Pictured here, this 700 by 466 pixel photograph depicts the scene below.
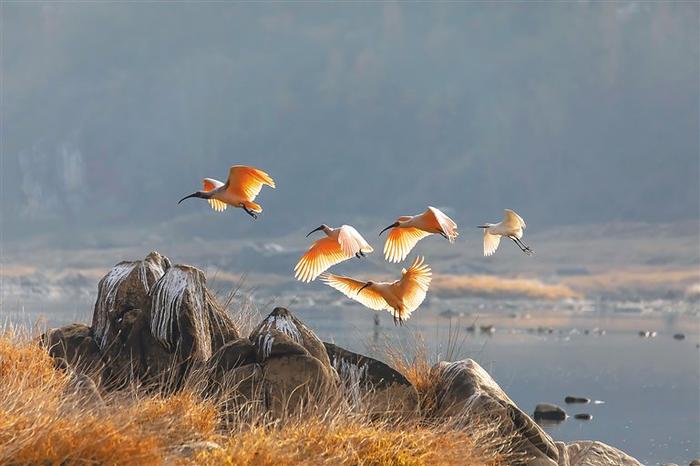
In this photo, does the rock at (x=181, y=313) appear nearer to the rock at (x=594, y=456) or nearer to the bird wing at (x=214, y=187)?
the bird wing at (x=214, y=187)

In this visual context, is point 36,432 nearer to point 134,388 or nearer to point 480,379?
point 134,388

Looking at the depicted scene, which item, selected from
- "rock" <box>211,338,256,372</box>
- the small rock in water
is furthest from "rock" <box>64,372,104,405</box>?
the small rock in water

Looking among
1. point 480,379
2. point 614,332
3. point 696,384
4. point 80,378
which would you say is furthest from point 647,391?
point 614,332

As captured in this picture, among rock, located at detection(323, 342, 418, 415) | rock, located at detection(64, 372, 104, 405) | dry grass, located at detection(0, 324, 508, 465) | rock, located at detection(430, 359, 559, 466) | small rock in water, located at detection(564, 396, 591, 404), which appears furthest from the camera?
small rock in water, located at detection(564, 396, 591, 404)

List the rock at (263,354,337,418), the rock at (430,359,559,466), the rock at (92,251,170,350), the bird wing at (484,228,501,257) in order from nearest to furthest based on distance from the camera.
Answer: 1. the rock at (263,354,337,418)
2. the rock at (430,359,559,466)
3. the rock at (92,251,170,350)
4. the bird wing at (484,228,501,257)

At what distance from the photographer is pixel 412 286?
14.6 meters

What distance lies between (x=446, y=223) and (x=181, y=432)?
4469 mm

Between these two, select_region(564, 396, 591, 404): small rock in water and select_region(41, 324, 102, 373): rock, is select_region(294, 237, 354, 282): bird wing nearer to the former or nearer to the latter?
select_region(41, 324, 102, 373): rock

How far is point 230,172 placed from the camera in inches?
578

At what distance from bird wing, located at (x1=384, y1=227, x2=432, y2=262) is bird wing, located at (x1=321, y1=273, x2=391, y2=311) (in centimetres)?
55

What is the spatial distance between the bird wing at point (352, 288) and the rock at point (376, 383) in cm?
85

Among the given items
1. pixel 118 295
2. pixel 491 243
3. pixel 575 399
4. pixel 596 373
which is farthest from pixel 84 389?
pixel 596 373

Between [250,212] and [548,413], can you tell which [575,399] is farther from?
[250,212]

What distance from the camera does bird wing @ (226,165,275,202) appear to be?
14.5m
